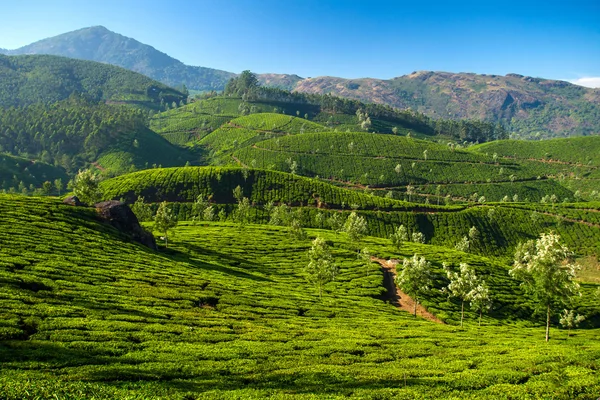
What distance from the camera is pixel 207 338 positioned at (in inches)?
1388

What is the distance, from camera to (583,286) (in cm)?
10931

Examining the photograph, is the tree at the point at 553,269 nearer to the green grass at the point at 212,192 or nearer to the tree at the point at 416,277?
the tree at the point at 416,277

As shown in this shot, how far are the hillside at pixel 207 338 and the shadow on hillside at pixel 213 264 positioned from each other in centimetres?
98

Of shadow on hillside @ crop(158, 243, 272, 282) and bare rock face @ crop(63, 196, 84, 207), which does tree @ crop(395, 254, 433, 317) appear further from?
bare rock face @ crop(63, 196, 84, 207)

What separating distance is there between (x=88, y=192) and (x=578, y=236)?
234m

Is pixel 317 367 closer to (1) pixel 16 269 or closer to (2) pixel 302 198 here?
(1) pixel 16 269

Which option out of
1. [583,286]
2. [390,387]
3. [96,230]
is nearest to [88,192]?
[96,230]

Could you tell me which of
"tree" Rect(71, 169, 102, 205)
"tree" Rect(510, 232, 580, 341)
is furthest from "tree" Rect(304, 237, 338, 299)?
"tree" Rect(71, 169, 102, 205)

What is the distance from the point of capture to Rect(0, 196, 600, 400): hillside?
24.2 metres

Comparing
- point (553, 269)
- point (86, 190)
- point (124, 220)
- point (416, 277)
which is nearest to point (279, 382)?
point (553, 269)

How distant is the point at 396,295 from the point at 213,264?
46692mm

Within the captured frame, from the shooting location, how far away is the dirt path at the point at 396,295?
73869mm

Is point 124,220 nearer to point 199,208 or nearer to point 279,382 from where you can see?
point 279,382

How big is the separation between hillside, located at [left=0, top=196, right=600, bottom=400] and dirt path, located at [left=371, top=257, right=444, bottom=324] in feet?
9.53
